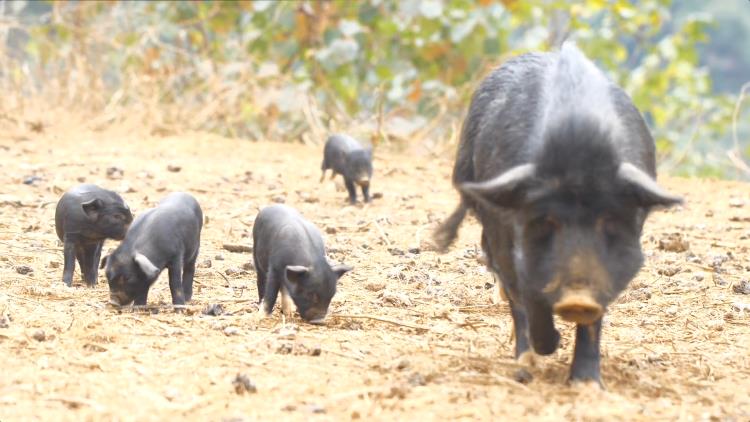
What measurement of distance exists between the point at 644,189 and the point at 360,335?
192cm

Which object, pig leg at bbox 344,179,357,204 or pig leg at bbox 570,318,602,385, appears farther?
pig leg at bbox 344,179,357,204

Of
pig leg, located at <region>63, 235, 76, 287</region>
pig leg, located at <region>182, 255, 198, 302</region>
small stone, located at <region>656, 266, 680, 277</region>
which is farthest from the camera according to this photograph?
small stone, located at <region>656, 266, 680, 277</region>

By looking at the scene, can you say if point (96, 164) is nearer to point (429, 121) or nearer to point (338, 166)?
point (338, 166)

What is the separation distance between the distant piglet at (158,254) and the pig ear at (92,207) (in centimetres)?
41

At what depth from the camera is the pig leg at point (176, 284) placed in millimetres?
6250

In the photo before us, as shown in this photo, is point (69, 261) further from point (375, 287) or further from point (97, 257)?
point (375, 287)

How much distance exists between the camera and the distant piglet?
601 centimetres

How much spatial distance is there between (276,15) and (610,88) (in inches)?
401

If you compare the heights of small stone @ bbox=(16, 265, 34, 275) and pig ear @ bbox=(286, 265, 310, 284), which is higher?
pig ear @ bbox=(286, 265, 310, 284)

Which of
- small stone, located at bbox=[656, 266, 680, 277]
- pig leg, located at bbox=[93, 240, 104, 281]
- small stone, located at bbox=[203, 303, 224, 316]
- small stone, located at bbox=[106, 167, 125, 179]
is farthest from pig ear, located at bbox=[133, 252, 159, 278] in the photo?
small stone, located at bbox=[106, 167, 125, 179]

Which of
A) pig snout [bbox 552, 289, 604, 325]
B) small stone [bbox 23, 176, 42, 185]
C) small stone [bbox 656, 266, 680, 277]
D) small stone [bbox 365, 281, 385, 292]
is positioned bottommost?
small stone [bbox 365, 281, 385, 292]

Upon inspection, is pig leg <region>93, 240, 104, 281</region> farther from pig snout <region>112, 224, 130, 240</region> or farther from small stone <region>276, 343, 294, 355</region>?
small stone <region>276, 343, 294, 355</region>

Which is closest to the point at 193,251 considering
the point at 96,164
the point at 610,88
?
the point at 610,88

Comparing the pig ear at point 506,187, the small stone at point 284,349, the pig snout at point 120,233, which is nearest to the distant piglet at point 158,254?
the pig snout at point 120,233
